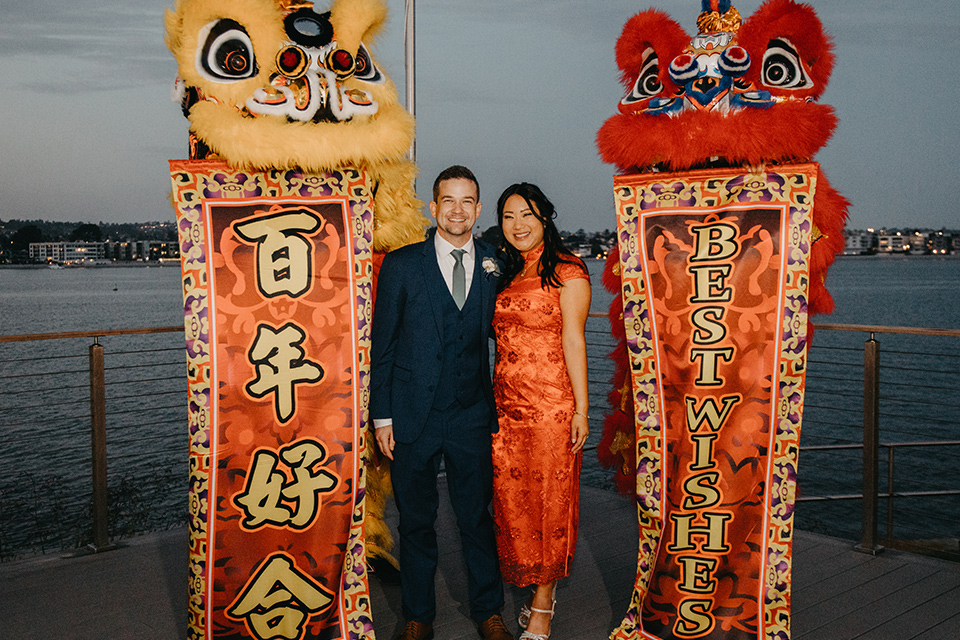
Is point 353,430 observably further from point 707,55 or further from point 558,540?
point 707,55

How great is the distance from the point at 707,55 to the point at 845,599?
2.06 metres

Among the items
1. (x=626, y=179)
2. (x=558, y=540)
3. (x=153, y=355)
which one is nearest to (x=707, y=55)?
(x=626, y=179)

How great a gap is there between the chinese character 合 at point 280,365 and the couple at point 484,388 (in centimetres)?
25

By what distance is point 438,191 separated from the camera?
228 cm

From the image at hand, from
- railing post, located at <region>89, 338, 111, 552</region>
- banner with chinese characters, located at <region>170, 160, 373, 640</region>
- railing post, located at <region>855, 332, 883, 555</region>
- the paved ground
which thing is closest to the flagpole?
banner with chinese characters, located at <region>170, 160, 373, 640</region>

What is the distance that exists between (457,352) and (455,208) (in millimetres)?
469

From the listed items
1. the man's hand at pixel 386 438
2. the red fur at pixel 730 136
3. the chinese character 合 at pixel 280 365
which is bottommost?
the man's hand at pixel 386 438

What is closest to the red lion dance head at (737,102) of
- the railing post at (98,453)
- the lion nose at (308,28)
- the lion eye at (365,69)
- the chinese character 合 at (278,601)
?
the lion eye at (365,69)

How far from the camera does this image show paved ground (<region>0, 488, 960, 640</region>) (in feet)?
7.99

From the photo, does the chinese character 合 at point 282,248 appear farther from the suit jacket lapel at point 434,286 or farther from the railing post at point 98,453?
the railing post at point 98,453

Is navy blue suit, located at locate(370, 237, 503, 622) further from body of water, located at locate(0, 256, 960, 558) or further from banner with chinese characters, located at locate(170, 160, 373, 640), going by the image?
body of water, located at locate(0, 256, 960, 558)

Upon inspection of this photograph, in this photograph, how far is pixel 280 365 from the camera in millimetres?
2135

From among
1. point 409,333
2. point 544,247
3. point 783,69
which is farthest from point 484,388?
point 783,69

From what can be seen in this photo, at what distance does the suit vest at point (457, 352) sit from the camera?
7.39ft
